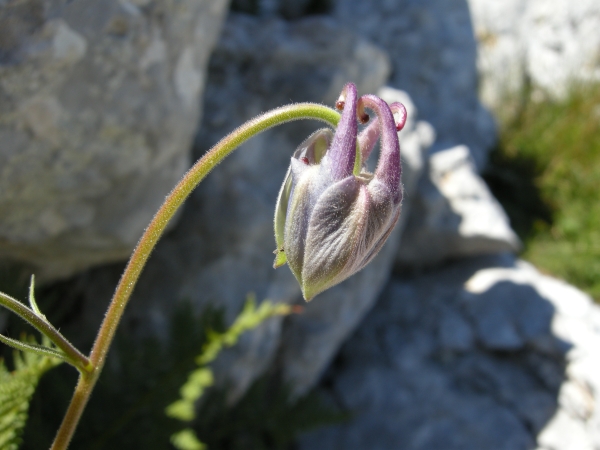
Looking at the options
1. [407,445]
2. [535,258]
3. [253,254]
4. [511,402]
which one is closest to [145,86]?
[253,254]

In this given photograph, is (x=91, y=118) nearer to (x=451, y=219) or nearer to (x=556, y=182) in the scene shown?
(x=451, y=219)

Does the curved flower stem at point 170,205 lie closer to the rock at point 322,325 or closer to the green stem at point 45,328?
the green stem at point 45,328

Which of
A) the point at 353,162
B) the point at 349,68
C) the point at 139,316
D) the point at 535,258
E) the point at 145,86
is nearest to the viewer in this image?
the point at 353,162

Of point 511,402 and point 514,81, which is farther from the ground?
point 514,81

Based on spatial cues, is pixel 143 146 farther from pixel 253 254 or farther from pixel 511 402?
pixel 511 402

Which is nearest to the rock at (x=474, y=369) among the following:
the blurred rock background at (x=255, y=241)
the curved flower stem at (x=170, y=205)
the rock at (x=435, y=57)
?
the blurred rock background at (x=255, y=241)

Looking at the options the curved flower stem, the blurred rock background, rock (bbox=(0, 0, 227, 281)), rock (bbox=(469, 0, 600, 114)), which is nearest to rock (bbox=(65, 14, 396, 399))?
the blurred rock background

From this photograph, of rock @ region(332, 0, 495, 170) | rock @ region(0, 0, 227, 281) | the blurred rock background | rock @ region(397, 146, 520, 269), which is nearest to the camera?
rock @ region(0, 0, 227, 281)

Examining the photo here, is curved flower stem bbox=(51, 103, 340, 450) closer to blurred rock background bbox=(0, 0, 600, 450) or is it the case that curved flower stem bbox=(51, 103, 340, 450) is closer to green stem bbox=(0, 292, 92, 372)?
green stem bbox=(0, 292, 92, 372)
